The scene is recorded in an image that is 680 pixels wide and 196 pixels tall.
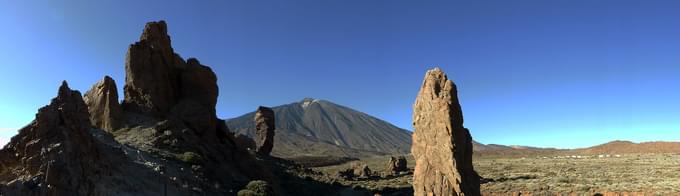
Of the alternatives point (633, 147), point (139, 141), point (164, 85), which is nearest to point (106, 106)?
point (164, 85)

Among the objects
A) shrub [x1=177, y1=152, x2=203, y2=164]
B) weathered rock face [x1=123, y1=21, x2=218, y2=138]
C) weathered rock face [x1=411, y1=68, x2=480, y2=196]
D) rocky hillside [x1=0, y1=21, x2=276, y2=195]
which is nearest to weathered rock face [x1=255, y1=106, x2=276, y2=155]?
rocky hillside [x1=0, y1=21, x2=276, y2=195]

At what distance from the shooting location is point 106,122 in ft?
117

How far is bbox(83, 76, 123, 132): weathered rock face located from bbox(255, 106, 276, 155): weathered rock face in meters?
25.9

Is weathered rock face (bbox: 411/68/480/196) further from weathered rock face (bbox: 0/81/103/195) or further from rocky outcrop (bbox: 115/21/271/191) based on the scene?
rocky outcrop (bbox: 115/21/271/191)

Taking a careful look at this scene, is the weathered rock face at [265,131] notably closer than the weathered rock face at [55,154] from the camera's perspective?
No

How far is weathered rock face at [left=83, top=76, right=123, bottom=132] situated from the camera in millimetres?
35125

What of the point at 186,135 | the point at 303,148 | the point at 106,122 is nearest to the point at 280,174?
the point at 186,135

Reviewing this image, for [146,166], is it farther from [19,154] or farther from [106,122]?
[106,122]

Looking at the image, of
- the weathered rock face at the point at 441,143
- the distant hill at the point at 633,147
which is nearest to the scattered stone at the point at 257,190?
the weathered rock face at the point at 441,143

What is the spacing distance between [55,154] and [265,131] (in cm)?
4439

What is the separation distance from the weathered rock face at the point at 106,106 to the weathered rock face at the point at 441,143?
24375mm

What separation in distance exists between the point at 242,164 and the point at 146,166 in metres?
10.6

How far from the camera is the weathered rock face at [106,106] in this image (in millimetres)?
35125

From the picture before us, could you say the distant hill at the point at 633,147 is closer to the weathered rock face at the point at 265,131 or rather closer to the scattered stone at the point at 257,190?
the weathered rock face at the point at 265,131
